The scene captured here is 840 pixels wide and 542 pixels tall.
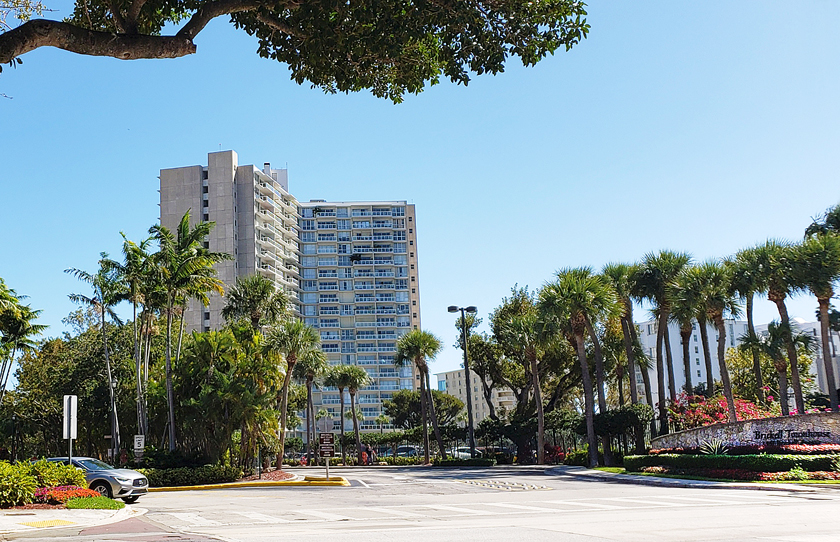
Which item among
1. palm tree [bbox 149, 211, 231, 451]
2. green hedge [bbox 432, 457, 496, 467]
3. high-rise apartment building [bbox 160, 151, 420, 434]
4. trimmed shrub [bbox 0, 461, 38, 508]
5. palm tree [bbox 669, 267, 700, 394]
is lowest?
green hedge [bbox 432, 457, 496, 467]

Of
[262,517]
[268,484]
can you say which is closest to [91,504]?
[262,517]

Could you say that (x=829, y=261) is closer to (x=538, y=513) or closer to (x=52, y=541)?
(x=538, y=513)

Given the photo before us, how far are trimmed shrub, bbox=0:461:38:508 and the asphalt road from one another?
3045 mm

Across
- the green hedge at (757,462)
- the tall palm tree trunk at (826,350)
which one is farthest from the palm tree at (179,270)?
the tall palm tree trunk at (826,350)

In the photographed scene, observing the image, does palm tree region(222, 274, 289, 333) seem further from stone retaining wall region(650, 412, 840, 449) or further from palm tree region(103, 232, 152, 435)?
stone retaining wall region(650, 412, 840, 449)

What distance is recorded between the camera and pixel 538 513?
16.5 metres

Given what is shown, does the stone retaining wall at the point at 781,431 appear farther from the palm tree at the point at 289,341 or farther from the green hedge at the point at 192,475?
the green hedge at the point at 192,475

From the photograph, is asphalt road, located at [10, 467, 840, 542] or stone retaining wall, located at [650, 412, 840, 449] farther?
stone retaining wall, located at [650, 412, 840, 449]

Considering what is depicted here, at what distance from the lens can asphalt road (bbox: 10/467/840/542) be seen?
1180 cm

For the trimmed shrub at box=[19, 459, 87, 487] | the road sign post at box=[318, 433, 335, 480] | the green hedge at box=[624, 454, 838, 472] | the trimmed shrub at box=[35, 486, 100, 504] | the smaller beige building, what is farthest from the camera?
the smaller beige building

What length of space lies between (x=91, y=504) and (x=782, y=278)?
30.9 m

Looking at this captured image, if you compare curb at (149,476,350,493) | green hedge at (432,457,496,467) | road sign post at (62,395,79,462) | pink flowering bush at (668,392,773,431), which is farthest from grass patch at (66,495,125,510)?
green hedge at (432,457,496,467)

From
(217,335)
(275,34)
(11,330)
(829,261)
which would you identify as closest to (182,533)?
(275,34)

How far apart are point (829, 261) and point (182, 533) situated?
30.7 meters
